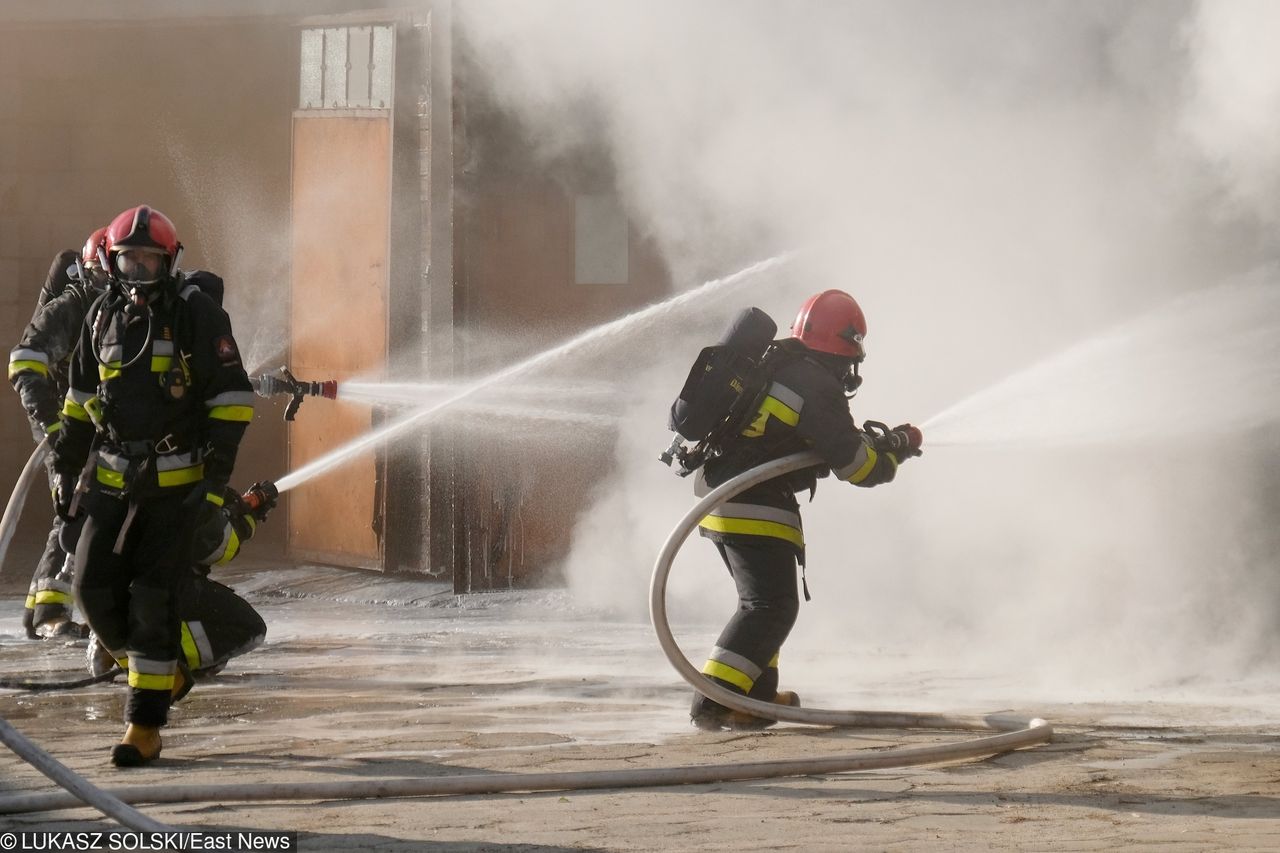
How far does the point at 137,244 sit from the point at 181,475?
693mm

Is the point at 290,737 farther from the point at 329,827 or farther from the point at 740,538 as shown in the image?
the point at 740,538

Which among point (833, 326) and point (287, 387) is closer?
point (833, 326)

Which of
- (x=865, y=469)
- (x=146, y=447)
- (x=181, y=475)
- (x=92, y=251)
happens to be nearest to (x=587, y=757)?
(x=865, y=469)

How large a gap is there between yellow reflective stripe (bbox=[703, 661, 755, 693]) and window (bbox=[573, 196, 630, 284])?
3570 millimetres

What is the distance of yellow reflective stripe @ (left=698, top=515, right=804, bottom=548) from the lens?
4.91 m

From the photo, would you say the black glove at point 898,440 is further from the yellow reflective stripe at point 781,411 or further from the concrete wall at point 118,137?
the concrete wall at point 118,137

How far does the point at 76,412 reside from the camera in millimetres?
4512

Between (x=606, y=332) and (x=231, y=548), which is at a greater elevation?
(x=606, y=332)

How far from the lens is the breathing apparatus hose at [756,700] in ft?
15.0

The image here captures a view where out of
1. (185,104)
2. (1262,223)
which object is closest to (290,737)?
(1262,223)

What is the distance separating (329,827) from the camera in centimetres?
347

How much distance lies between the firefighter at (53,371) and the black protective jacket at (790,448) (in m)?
2.49

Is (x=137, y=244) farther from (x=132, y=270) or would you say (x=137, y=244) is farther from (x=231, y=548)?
(x=231, y=548)

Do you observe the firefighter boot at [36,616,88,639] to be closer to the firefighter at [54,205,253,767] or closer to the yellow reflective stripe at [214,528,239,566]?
the yellow reflective stripe at [214,528,239,566]
